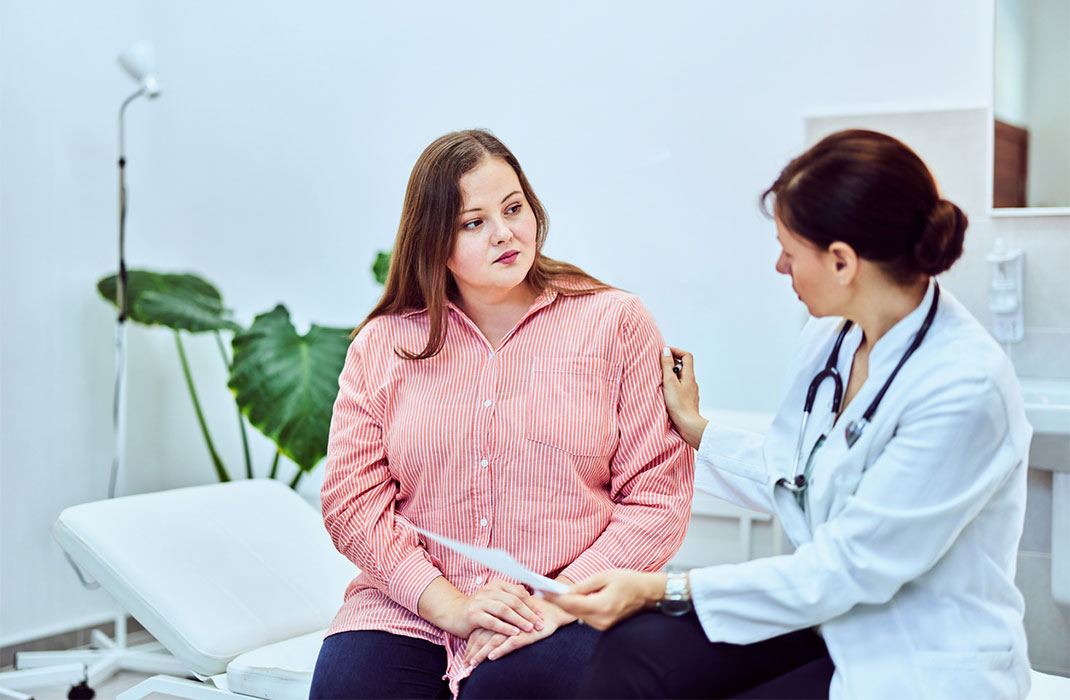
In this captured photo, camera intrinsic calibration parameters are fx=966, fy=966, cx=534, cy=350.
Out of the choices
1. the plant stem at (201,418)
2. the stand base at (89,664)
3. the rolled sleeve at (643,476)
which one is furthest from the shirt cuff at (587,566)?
the plant stem at (201,418)

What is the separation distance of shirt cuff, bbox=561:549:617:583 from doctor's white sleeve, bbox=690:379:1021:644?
1.09 ft

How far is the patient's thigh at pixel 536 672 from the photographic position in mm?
1337

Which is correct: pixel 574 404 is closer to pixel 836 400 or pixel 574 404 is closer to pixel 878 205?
pixel 836 400

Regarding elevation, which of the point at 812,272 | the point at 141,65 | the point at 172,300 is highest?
the point at 141,65

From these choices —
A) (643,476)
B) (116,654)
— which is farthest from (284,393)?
(643,476)

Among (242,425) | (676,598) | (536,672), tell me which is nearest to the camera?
(676,598)

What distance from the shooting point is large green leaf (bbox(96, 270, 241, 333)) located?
104 inches

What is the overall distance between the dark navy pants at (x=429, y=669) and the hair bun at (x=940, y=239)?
0.70m

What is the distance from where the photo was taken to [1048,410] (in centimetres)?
203

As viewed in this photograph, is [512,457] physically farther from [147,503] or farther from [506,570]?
[147,503]

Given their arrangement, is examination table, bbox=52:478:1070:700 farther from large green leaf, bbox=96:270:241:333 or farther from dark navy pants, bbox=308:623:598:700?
large green leaf, bbox=96:270:241:333

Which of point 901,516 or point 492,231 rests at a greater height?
point 492,231

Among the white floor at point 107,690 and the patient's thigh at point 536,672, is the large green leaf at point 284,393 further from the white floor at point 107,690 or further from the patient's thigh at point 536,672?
the patient's thigh at point 536,672

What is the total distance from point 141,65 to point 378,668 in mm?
1998
